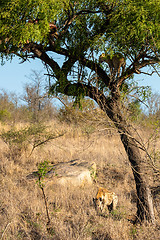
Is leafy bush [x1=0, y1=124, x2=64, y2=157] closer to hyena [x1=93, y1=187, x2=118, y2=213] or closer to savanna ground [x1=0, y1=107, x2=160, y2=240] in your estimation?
savanna ground [x1=0, y1=107, x2=160, y2=240]

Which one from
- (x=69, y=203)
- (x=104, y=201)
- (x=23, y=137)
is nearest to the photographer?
(x=104, y=201)

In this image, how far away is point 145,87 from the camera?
519 cm

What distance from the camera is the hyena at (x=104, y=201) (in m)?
4.57

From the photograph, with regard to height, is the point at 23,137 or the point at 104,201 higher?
the point at 23,137

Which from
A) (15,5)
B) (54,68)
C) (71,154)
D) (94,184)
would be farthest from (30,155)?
(15,5)

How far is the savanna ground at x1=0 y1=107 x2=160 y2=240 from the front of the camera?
364 cm

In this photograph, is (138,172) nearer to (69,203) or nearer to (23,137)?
(69,203)

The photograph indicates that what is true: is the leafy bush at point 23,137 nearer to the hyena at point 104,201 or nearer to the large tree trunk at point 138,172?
the hyena at point 104,201

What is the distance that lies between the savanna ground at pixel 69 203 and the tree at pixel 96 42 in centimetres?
40

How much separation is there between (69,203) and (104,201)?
2.53 feet

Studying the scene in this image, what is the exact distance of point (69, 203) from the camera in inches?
192

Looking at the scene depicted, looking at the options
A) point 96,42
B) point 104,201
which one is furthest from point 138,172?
point 96,42

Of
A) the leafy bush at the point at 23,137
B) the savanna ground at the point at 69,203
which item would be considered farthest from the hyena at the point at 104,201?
the leafy bush at the point at 23,137

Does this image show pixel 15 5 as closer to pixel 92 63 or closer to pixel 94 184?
pixel 92 63
